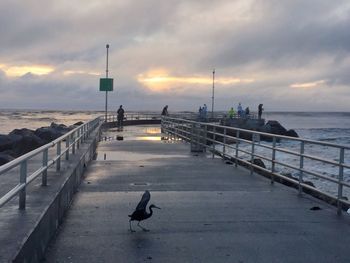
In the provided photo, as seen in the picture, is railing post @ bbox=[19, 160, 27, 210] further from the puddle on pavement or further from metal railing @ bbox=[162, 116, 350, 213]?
the puddle on pavement

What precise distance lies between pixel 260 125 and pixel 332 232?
47.2 meters

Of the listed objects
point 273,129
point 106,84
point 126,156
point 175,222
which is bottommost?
point 273,129

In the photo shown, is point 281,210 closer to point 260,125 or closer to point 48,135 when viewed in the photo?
point 48,135

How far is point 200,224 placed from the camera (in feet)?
25.6

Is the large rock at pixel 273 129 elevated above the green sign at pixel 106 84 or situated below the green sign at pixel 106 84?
below

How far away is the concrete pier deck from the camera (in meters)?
6.32

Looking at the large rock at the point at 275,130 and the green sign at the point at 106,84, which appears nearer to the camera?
the green sign at the point at 106,84

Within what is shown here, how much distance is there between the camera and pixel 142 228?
743cm

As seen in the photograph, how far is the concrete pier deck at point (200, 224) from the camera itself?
6.32 meters

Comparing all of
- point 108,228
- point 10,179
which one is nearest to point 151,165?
point 10,179

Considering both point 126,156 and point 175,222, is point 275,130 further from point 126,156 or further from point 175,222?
point 175,222

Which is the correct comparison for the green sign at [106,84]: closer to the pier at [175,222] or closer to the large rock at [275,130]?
the large rock at [275,130]

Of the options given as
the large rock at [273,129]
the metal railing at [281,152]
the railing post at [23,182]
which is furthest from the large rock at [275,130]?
the railing post at [23,182]

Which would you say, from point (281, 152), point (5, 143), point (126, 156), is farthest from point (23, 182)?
point (5, 143)
